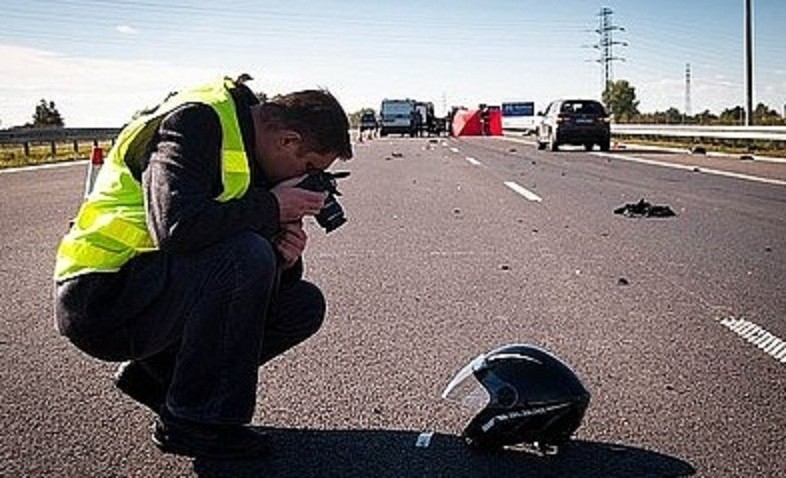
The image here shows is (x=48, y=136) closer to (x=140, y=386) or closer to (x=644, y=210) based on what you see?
(x=644, y=210)

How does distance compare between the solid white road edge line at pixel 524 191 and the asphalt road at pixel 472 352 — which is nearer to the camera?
the asphalt road at pixel 472 352

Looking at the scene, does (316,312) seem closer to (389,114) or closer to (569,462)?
(569,462)

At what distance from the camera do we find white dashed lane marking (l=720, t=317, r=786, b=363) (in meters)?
4.88

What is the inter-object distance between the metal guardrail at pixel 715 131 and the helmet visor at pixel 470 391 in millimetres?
23287

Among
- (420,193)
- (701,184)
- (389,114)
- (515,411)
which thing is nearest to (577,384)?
(515,411)

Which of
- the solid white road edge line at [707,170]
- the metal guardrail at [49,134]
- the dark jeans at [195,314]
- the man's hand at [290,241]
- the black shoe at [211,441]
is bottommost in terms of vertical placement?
the solid white road edge line at [707,170]

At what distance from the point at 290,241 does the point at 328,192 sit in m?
0.21

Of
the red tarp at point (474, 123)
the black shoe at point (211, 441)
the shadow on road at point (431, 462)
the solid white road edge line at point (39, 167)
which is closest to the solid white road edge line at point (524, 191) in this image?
the shadow on road at point (431, 462)

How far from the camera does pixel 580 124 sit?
32094 millimetres

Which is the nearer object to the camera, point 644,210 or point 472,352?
point 472,352

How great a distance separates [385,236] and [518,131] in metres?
69.7

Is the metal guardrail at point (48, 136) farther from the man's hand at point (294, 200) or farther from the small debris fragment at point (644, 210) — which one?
the man's hand at point (294, 200)

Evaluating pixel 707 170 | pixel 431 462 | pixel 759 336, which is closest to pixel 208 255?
pixel 431 462

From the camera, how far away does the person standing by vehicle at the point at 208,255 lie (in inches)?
128
